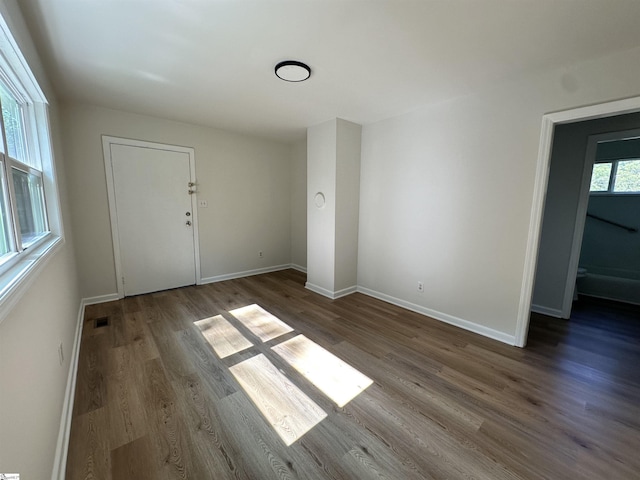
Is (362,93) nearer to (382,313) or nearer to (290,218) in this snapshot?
(382,313)

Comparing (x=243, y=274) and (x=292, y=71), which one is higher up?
(x=292, y=71)

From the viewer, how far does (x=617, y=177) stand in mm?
4191

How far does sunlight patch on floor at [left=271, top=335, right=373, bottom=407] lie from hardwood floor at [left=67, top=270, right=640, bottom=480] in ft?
0.12

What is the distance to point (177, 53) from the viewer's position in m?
1.92

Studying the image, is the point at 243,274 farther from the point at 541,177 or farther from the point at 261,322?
the point at 541,177

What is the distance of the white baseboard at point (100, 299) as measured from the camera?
3175 millimetres

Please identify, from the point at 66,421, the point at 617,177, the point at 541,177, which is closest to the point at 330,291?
the point at 541,177

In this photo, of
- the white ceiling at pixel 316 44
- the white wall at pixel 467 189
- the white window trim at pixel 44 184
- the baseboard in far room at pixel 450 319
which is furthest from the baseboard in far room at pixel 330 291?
the white window trim at pixel 44 184

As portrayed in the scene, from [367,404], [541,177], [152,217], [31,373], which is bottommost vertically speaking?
[367,404]

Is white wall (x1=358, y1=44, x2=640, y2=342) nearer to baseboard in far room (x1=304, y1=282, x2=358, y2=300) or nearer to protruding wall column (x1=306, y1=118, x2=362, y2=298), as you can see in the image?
protruding wall column (x1=306, y1=118, x2=362, y2=298)

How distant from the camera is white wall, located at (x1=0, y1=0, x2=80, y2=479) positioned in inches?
30.7

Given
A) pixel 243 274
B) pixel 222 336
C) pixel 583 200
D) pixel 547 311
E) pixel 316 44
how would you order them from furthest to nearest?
pixel 243 274 → pixel 547 311 → pixel 583 200 → pixel 222 336 → pixel 316 44

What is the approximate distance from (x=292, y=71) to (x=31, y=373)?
2358mm

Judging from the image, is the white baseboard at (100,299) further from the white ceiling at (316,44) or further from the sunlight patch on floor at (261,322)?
the white ceiling at (316,44)
